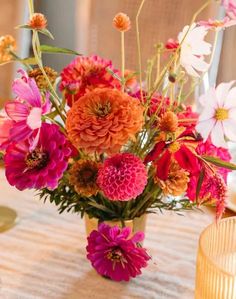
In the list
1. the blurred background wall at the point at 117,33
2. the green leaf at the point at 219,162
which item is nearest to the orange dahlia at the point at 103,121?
the green leaf at the point at 219,162

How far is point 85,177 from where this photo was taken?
710 mm

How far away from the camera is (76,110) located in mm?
639

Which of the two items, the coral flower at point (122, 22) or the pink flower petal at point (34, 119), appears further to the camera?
the coral flower at point (122, 22)

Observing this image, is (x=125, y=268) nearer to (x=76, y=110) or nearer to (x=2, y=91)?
(x=76, y=110)

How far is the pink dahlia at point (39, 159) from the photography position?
65 centimetres

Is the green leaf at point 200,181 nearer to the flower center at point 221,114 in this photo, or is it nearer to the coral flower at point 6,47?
the flower center at point 221,114

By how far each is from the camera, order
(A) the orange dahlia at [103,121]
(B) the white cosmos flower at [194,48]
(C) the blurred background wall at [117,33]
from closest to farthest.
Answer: (A) the orange dahlia at [103,121] → (B) the white cosmos flower at [194,48] → (C) the blurred background wall at [117,33]

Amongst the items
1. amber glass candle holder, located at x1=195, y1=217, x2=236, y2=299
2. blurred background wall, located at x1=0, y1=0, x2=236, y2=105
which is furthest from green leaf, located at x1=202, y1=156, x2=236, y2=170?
blurred background wall, located at x1=0, y1=0, x2=236, y2=105

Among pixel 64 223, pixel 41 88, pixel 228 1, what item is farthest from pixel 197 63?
pixel 64 223

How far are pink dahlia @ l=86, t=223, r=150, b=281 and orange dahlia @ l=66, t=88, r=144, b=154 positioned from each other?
0.51 feet

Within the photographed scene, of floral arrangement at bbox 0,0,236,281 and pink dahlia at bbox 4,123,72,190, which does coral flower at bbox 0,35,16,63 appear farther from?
pink dahlia at bbox 4,123,72,190

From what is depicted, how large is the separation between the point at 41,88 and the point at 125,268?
0.28m

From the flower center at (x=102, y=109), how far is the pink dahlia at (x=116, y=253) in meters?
0.18

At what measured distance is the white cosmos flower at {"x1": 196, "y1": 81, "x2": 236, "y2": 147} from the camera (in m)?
0.62
